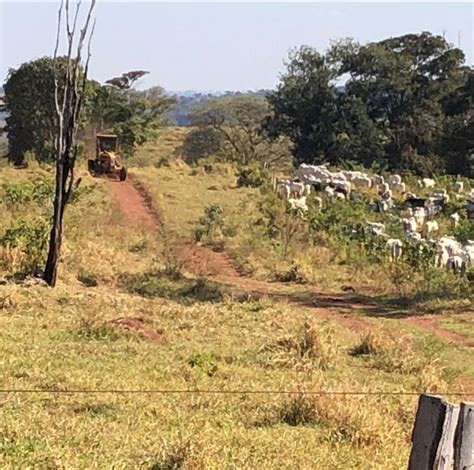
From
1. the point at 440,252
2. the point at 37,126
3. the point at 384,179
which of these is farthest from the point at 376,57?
the point at 440,252

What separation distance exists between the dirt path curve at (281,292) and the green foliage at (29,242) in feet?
7.67

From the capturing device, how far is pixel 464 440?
309 cm

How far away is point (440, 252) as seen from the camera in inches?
583

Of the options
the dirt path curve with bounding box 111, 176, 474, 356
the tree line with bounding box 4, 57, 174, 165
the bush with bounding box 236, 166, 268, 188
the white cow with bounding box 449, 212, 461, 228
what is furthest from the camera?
the tree line with bounding box 4, 57, 174, 165

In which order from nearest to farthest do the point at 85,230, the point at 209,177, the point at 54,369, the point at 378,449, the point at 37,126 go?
the point at 378,449 → the point at 54,369 → the point at 85,230 → the point at 209,177 → the point at 37,126

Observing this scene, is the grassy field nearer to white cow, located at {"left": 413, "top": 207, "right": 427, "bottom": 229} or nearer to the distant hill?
white cow, located at {"left": 413, "top": 207, "right": 427, "bottom": 229}

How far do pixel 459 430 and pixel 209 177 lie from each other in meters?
22.8

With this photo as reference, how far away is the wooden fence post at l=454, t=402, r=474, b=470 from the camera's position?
10.0 feet

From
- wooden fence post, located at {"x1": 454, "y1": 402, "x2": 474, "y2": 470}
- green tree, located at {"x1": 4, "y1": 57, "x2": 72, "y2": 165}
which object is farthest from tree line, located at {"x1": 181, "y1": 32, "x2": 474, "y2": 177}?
wooden fence post, located at {"x1": 454, "y1": 402, "x2": 474, "y2": 470}

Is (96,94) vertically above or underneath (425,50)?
underneath

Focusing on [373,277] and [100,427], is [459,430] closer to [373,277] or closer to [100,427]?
[100,427]

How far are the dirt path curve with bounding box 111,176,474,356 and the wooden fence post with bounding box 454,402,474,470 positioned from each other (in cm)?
649

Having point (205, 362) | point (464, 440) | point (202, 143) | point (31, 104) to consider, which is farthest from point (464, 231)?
point (202, 143)

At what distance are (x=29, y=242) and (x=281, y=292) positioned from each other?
335 cm
